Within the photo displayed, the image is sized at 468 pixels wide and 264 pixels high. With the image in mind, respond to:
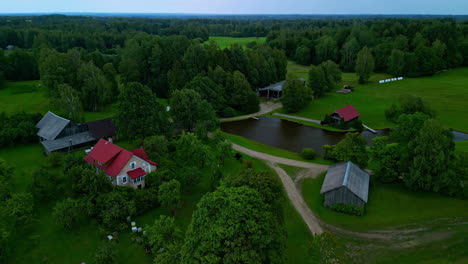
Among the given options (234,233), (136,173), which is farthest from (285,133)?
(234,233)

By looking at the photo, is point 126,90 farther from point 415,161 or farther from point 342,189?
point 415,161

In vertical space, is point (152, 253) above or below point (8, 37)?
below

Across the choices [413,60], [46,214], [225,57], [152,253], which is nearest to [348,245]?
[152,253]

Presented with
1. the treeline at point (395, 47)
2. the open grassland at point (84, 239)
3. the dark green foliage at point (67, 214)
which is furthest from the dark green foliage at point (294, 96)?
the dark green foliage at point (67, 214)

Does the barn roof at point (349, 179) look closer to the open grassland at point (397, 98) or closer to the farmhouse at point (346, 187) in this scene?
the farmhouse at point (346, 187)

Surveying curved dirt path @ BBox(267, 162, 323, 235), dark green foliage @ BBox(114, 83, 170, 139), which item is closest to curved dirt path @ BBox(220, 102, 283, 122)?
dark green foliage @ BBox(114, 83, 170, 139)

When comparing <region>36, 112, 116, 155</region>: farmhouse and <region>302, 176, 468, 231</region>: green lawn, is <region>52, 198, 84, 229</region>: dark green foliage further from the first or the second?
<region>302, 176, 468, 231</region>: green lawn
